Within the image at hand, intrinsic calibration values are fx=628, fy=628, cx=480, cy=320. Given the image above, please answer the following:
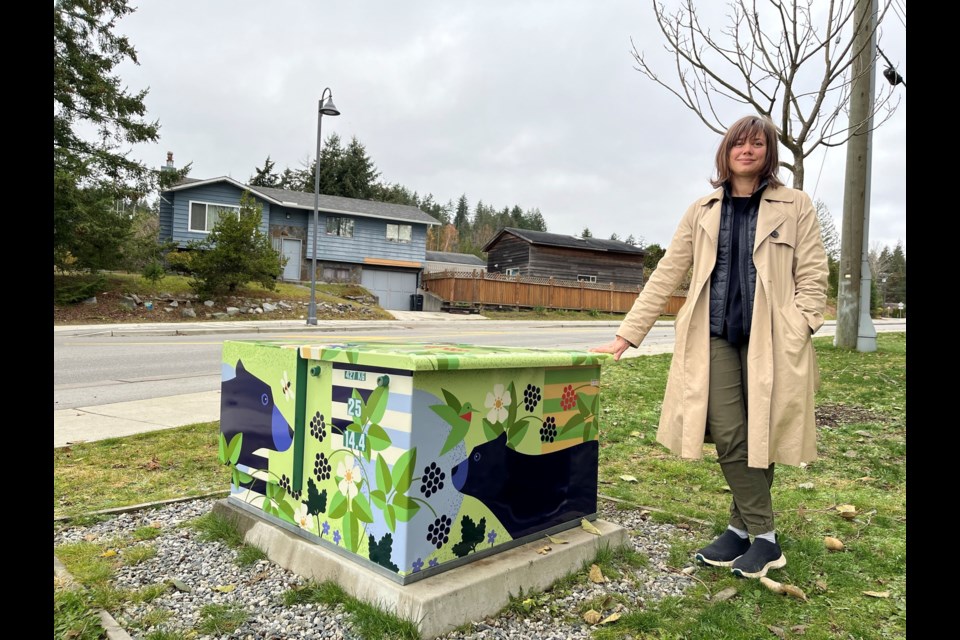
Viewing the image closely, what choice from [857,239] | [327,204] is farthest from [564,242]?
[857,239]

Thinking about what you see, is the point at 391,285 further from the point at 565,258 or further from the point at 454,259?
the point at 454,259

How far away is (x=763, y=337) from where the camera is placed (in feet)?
9.48

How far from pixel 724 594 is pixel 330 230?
32.6 meters

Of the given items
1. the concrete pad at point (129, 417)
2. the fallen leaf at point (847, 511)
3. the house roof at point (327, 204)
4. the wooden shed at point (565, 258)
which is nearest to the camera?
the fallen leaf at point (847, 511)

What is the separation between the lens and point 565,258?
132ft

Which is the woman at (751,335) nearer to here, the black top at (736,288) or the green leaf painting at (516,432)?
the black top at (736,288)

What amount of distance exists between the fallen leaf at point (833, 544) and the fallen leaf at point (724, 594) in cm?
85

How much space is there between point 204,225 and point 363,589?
103 feet

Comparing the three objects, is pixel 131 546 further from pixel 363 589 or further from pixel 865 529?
pixel 865 529

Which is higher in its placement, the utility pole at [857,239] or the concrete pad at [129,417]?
the utility pole at [857,239]

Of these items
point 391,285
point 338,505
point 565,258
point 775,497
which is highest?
point 565,258

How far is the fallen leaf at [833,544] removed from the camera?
336 cm

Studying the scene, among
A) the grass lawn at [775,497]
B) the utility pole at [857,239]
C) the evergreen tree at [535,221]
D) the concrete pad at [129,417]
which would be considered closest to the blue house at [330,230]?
the concrete pad at [129,417]
